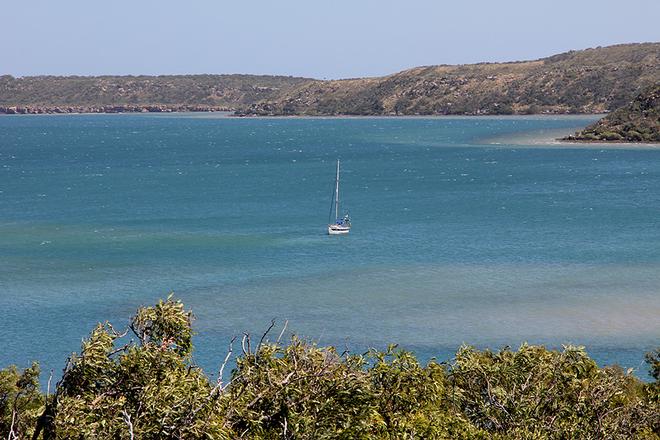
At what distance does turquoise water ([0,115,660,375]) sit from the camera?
47.4m

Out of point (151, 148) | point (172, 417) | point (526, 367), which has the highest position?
point (172, 417)

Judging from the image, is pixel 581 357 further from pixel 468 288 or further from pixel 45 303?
pixel 45 303

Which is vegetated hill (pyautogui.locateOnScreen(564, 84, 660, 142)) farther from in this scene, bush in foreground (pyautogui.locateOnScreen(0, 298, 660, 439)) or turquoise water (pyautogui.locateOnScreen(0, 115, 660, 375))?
bush in foreground (pyautogui.locateOnScreen(0, 298, 660, 439))

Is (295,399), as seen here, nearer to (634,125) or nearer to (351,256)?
(351,256)

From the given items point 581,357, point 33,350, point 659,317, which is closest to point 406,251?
point 659,317

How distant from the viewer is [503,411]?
1992 centimetres

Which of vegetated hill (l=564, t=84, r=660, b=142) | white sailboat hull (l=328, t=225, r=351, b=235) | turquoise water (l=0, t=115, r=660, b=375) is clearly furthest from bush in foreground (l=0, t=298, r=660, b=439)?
vegetated hill (l=564, t=84, r=660, b=142)

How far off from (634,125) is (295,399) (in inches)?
6675

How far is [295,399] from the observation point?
16.9 metres

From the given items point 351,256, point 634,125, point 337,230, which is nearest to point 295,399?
point 351,256

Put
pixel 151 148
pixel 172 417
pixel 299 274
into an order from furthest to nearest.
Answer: pixel 151 148
pixel 299 274
pixel 172 417

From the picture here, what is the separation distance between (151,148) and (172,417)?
170 meters

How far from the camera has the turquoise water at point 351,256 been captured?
156 ft

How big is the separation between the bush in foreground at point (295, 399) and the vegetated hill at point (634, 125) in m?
156
